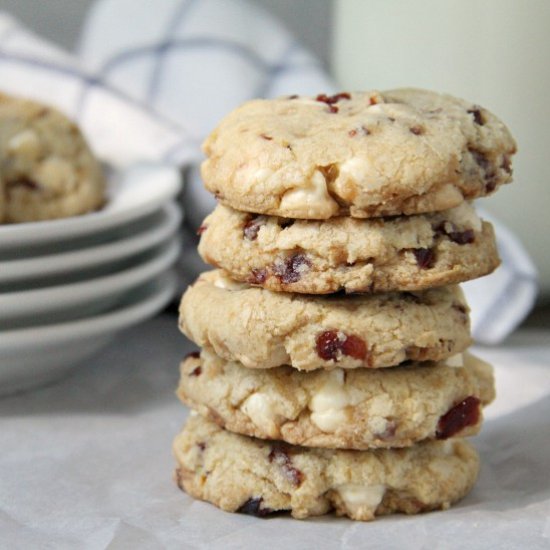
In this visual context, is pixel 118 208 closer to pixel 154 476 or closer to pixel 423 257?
pixel 154 476

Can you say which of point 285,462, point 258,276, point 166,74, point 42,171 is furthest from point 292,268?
point 166,74

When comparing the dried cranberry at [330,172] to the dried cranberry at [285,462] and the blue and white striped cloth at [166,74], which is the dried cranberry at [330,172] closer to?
the dried cranberry at [285,462]

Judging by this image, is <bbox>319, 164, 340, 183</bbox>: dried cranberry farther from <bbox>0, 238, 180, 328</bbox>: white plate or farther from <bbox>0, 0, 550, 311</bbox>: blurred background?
<bbox>0, 0, 550, 311</bbox>: blurred background

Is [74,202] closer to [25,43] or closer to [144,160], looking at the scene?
[144,160]

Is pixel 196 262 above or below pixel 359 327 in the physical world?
below

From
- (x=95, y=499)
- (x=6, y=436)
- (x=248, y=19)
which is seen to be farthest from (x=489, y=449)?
(x=248, y=19)
